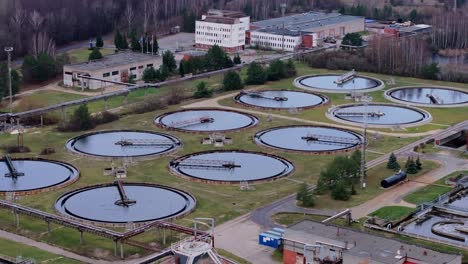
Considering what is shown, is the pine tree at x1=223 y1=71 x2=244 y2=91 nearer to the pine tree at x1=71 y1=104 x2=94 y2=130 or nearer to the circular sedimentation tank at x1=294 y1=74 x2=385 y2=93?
the circular sedimentation tank at x1=294 y1=74 x2=385 y2=93

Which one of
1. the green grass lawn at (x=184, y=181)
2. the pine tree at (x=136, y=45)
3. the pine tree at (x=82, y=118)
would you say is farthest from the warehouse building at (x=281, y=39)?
the pine tree at (x=82, y=118)

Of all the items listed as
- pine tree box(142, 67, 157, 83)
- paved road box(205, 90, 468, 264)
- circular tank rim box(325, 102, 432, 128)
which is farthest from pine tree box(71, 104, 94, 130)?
paved road box(205, 90, 468, 264)

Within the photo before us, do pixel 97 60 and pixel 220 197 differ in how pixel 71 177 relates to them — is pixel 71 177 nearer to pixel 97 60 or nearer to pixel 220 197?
pixel 220 197

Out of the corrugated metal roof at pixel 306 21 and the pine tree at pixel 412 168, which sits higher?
the corrugated metal roof at pixel 306 21

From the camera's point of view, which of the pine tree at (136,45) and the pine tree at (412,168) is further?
the pine tree at (136,45)

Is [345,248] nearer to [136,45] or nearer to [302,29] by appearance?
[136,45]

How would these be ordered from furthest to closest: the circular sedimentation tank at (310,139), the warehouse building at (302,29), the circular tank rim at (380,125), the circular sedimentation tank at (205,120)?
the warehouse building at (302,29) → the circular tank rim at (380,125) → the circular sedimentation tank at (205,120) → the circular sedimentation tank at (310,139)

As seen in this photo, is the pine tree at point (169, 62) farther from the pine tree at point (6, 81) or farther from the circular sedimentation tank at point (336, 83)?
the pine tree at point (6, 81)
